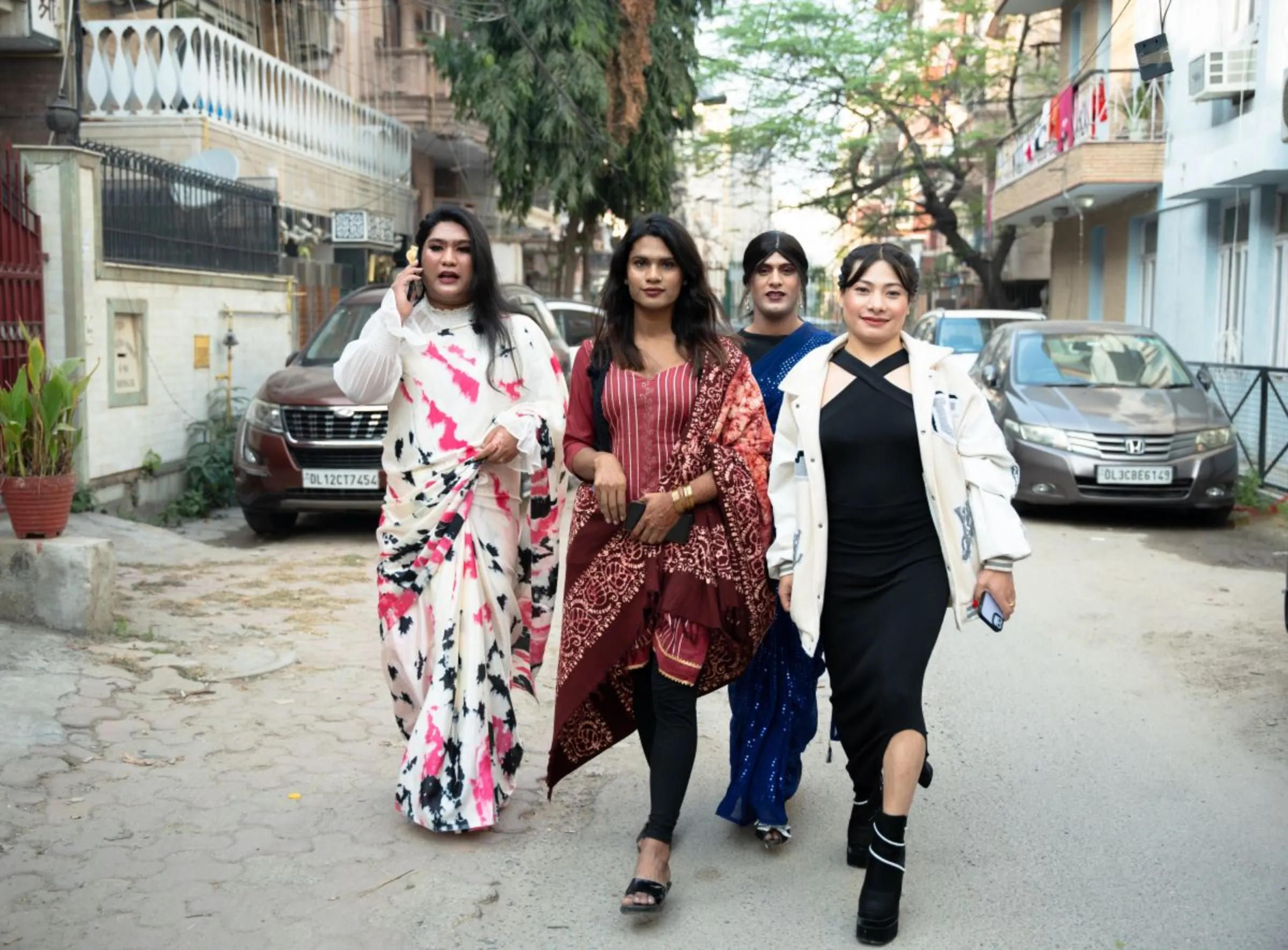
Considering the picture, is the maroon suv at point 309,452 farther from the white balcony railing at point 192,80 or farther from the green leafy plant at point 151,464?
the white balcony railing at point 192,80

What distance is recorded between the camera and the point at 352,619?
812 cm

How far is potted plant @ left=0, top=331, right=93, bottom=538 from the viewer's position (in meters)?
6.73

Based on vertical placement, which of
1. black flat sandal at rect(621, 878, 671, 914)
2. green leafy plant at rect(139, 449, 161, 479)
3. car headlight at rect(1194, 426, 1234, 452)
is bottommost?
black flat sandal at rect(621, 878, 671, 914)

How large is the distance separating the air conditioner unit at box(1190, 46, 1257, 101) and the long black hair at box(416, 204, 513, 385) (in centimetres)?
1388

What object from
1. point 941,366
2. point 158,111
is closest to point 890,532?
point 941,366

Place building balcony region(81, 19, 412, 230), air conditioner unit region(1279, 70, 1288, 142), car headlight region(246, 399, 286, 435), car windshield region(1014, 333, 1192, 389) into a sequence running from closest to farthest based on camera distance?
car headlight region(246, 399, 286, 435) → car windshield region(1014, 333, 1192, 389) → air conditioner unit region(1279, 70, 1288, 142) → building balcony region(81, 19, 412, 230)

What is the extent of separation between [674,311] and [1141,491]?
26.6 ft

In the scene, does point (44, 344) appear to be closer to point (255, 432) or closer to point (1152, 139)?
point (255, 432)

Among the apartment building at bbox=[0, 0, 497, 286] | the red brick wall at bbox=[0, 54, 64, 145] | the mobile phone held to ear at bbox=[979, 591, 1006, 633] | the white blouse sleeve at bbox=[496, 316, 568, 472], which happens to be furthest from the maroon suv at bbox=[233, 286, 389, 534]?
the mobile phone held to ear at bbox=[979, 591, 1006, 633]

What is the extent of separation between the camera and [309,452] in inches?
420

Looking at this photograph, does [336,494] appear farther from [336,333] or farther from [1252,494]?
[1252,494]

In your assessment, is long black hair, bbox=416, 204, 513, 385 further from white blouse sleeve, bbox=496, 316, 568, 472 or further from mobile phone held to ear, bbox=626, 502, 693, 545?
mobile phone held to ear, bbox=626, 502, 693, 545

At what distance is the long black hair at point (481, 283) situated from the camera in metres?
4.58

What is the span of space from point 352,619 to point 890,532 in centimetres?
480
